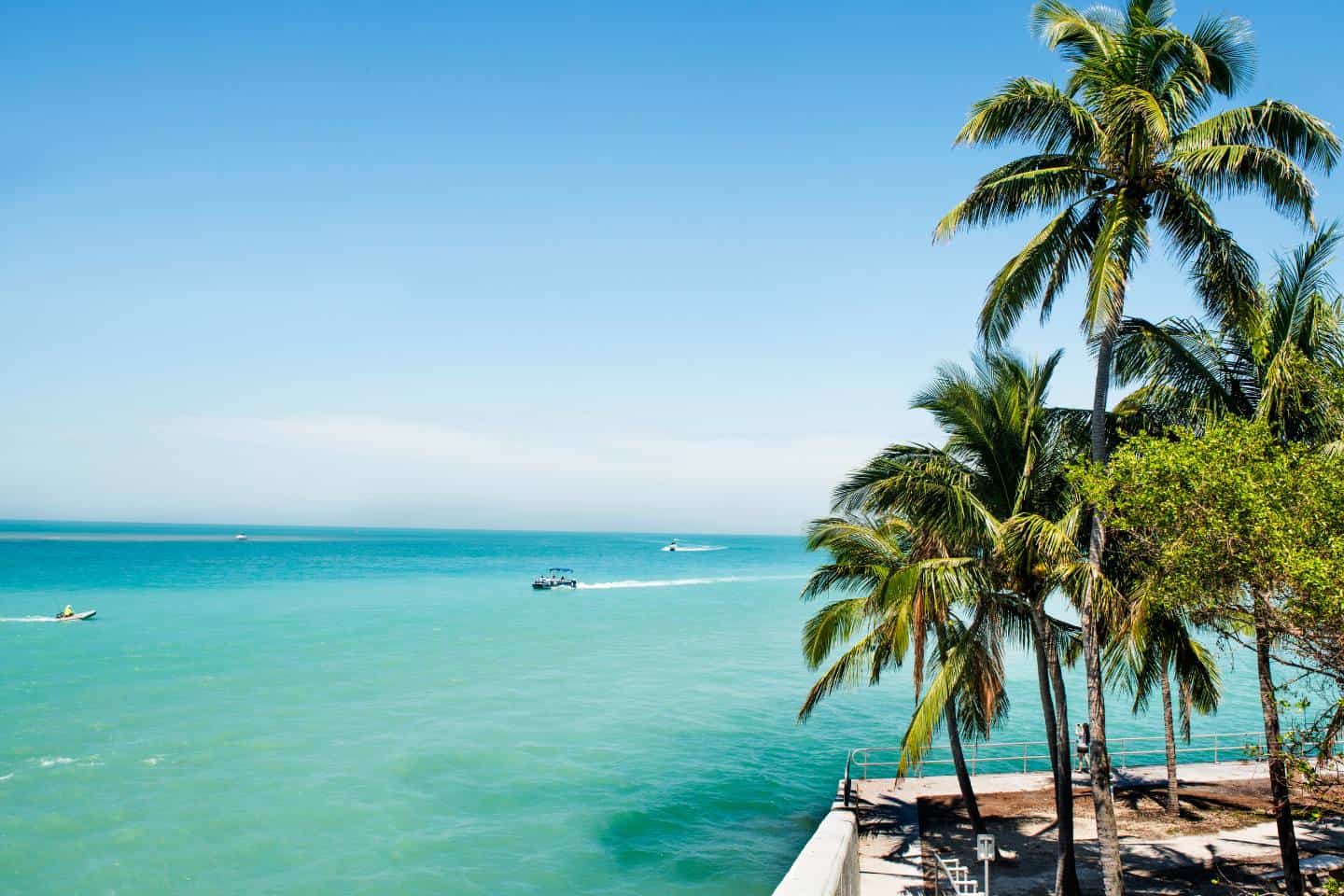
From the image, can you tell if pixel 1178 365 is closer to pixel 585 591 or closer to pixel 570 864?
pixel 570 864

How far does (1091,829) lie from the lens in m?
15.4

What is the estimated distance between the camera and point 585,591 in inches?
2908

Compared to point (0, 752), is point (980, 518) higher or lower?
higher

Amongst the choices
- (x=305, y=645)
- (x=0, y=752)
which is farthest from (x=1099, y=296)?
(x=305, y=645)

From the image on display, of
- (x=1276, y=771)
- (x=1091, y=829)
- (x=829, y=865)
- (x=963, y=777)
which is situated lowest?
(x=1091, y=829)

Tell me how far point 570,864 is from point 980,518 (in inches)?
438

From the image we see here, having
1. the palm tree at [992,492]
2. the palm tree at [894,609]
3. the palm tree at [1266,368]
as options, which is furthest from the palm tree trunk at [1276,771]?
the palm tree at [894,609]

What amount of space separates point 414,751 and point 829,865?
2171cm

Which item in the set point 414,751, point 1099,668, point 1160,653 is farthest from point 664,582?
point 1099,668

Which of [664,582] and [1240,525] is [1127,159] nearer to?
[1240,525]

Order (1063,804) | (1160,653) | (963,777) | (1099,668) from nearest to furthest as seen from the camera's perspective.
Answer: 1. (1099,668)
2. (1160,653)
3. (1063,804)
4. (963,777)

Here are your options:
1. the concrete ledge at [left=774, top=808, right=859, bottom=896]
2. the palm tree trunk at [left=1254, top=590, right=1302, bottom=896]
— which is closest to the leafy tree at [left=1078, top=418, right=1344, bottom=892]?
the palm tree trunk at [left=1254, top=590, right=1302, bottom=896]

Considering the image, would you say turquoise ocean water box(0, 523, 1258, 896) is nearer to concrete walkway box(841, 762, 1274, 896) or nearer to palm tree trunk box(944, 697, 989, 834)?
concrete walkway box(841, 762, 1274, 896)

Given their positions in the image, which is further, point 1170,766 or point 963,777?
point 1170,766
